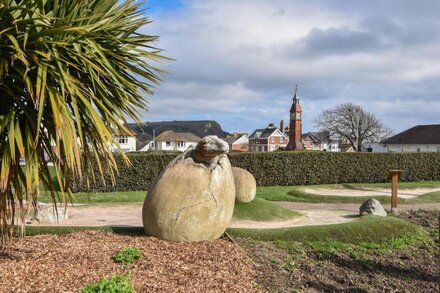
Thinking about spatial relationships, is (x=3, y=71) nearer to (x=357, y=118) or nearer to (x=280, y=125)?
(x=357, y=118)

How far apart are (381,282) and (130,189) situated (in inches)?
740

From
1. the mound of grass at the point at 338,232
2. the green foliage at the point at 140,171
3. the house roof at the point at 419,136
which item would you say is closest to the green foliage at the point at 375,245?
the mound of grass at the point at 338,232

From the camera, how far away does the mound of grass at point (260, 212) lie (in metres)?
12.8

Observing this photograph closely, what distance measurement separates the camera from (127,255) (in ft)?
24.0

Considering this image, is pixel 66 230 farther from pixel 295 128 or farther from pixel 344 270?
pixel 295 128

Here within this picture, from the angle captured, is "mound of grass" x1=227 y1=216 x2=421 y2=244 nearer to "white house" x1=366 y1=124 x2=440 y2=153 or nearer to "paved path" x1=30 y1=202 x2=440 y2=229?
"paved path" x1=30 y1=202 x2=440 y2=229

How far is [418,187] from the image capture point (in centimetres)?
2528

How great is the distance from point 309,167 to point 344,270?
19.7 metres

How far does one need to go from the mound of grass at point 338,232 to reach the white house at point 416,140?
56.5 meters

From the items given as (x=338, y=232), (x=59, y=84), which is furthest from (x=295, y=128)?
(x=59, y=84)

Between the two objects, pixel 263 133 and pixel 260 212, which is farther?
pixel 263 133

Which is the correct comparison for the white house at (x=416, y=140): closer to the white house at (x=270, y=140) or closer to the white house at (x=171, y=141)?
the white house at (x=270, y=140)

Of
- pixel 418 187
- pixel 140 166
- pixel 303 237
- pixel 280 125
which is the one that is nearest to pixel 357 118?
pixel 280 125

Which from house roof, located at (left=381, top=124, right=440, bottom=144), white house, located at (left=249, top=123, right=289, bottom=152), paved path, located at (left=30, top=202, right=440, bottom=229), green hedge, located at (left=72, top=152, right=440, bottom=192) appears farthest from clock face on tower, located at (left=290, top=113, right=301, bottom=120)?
paved path, located at (left=30, top=202, right=440, bottom=229)
